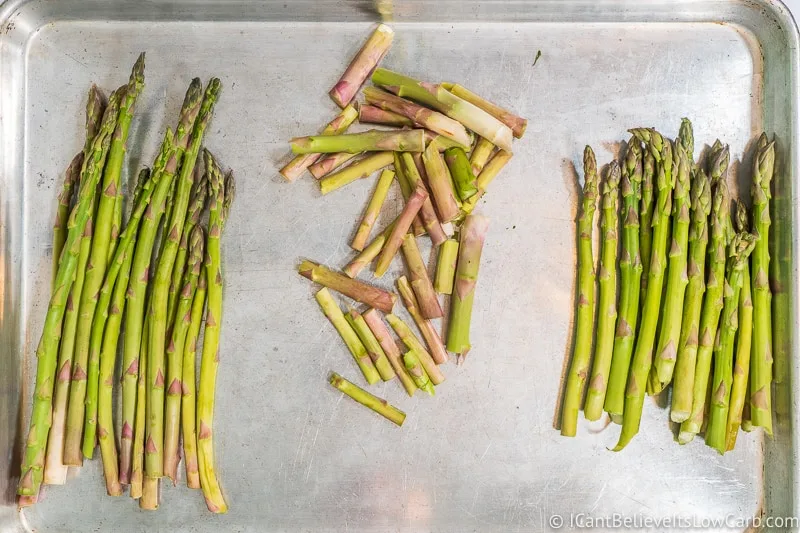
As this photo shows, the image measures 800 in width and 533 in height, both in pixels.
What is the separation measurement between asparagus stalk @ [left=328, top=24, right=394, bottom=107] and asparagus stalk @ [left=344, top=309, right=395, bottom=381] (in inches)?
30.3

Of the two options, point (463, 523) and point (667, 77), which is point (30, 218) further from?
point (667, 77)

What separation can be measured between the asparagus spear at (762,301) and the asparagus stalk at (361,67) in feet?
4.50

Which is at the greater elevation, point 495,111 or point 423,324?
point 495,111

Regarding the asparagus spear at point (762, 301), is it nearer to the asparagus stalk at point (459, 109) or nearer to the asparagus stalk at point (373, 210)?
the asparagus stalk at point (459, 109)

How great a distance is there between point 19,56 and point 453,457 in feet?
6.98

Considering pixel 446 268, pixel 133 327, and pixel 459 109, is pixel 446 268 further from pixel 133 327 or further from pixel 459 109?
pixel 133 327

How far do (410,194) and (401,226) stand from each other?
130mm

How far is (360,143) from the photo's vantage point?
205 cm

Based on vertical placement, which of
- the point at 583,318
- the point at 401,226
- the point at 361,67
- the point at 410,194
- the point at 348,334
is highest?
the point at 361,67

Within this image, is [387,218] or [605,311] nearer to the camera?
[605,311]

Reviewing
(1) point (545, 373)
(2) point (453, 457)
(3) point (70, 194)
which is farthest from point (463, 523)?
(3) point (70, 194)

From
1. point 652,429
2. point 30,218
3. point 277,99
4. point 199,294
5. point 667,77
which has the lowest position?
point 652,429

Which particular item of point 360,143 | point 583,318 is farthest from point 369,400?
point 360,143

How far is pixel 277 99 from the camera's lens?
2131 millimetres
